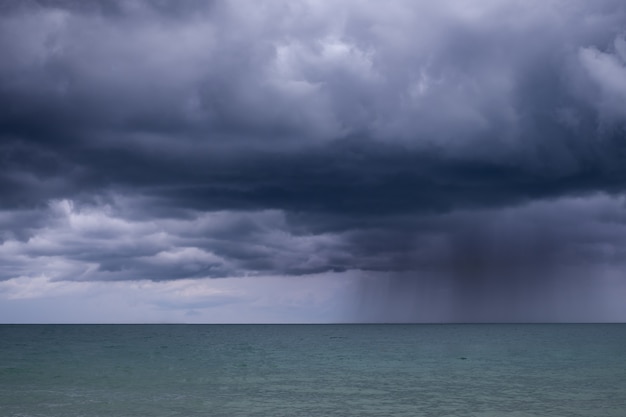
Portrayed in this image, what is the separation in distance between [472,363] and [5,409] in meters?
58.9

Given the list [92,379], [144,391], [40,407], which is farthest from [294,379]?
[40,407]

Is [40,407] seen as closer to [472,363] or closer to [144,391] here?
[144,391]

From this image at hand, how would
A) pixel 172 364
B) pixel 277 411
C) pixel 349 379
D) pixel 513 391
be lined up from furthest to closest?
pixel 172 364
pixel 349 379
pixel 513 391
pixel 277 411

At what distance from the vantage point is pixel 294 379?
63406mm

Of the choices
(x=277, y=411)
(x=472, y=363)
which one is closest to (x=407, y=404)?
(x=277, y=411)

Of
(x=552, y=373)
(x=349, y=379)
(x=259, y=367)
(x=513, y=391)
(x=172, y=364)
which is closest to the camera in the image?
(x=513, y=391)

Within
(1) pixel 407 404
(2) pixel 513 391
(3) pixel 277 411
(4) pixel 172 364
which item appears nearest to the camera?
(3) pixel 277 411

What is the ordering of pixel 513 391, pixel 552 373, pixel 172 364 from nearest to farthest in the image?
pixel 513 391 < pixel 552 373 < pixel 172 364

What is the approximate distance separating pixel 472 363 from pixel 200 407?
4964cm

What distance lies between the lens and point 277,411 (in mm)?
42312

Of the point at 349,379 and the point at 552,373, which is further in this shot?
the point at 552,373

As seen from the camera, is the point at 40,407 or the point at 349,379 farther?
the point at 349,379

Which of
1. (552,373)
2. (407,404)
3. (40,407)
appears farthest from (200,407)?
(552,373)

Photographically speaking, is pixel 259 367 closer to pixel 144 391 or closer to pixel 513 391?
pixel 144 391
